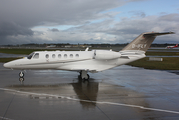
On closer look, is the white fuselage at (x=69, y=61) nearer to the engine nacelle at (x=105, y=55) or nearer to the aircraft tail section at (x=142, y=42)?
the engine nacelle at (x=105, y=55)

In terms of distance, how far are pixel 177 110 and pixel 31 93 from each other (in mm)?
8298

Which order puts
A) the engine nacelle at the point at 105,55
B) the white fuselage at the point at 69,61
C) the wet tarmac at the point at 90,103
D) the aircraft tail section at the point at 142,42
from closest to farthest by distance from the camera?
the wet tarmac at the point at 90,103, the engine nacelle at the point at 105,55, the white fuselage at the point at 69,61, the aircraft tail section at the point at 142,42

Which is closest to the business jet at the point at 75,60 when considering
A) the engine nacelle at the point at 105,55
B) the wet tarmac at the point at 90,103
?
the engine nacelle at the point at 105,55

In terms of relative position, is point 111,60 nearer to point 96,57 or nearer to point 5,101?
point 96,57

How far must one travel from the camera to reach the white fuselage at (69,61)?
49.6ft

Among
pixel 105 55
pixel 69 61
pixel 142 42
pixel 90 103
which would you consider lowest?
pixel 90 103

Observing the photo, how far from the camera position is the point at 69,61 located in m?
15.2

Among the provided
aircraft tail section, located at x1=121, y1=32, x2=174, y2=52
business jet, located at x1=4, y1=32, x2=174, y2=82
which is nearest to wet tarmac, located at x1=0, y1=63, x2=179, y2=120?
business jet, located at x1=4, y1=32, x2=174, y2=82

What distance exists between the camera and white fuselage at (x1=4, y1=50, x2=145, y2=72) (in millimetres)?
15107

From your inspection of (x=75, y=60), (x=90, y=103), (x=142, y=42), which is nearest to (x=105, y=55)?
(x=75, y=60)

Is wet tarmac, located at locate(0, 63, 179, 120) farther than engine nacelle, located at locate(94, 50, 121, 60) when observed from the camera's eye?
No

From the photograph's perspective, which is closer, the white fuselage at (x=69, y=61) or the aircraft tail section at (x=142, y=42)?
the white fuselage at (x=69, y=61)

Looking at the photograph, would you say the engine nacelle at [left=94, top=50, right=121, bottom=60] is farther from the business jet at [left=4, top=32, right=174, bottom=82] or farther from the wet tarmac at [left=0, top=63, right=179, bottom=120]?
the wet tarmac at [left=0, top=63, right=179, bottom=120]

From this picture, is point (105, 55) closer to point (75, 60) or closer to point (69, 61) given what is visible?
point (75, 60)
